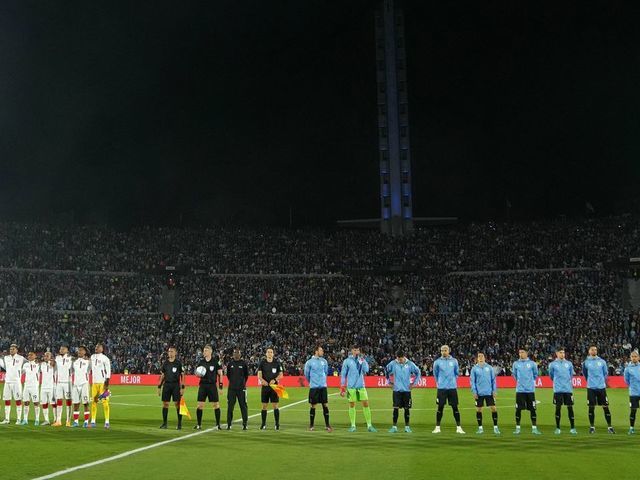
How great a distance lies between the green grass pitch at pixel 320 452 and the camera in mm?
13797

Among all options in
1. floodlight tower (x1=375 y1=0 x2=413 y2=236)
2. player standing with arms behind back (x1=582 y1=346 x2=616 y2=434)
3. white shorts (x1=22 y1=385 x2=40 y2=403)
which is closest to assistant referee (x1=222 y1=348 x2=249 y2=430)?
white shorts (x1=22 y1=385 x2=40 y2=403)

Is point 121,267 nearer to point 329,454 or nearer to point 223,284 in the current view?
point 223,284

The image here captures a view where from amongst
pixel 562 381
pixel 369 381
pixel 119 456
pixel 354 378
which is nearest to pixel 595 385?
pixel 562 381

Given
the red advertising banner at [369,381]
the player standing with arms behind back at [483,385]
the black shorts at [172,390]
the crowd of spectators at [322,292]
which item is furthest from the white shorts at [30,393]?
the crowd of spectators at [322,292]

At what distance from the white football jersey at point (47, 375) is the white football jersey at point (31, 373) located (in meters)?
0.67

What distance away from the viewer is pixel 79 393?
2261cm

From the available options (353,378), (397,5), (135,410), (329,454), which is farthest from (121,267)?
(329,454)

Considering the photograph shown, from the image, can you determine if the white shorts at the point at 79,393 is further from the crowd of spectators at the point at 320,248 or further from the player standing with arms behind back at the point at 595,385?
the crowd of spectators at the point at 320,248

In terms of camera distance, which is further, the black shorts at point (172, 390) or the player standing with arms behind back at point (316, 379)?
the player standing with arms behind back at point (316, 379)

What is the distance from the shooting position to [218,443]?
1838 cm

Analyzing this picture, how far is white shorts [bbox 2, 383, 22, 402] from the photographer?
944 inches

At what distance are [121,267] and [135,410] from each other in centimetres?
4012

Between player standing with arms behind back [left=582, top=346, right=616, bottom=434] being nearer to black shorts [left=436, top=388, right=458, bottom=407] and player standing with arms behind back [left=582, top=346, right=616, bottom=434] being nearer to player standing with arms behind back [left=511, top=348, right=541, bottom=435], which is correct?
player standing with arms behind back [left=511, top=348, right=541, bottom=435]

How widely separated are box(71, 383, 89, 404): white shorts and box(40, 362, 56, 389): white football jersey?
1.29 meters
